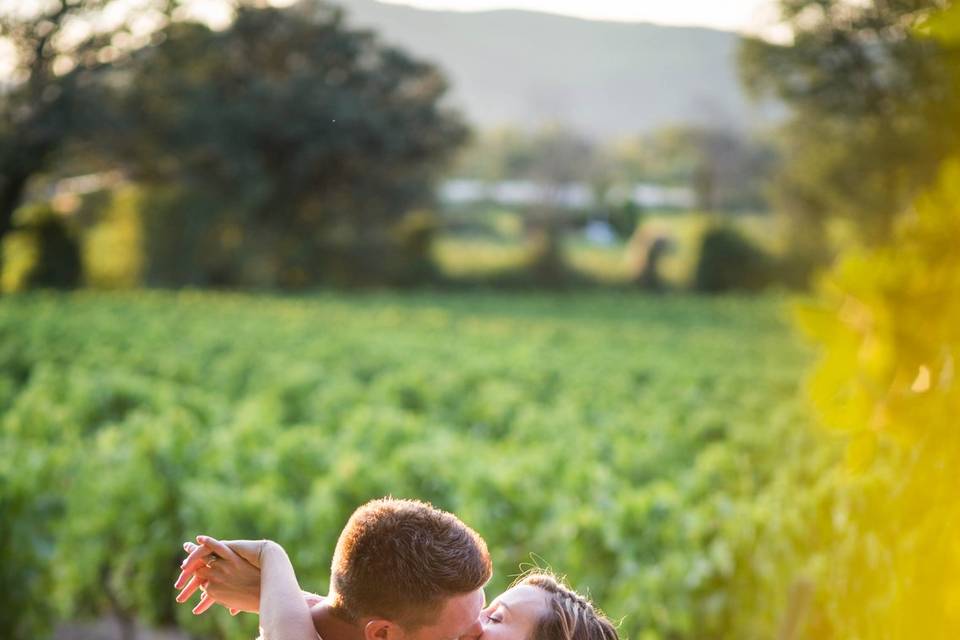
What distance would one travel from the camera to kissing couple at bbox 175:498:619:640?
1.48 m

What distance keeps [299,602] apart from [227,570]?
0.21 meters

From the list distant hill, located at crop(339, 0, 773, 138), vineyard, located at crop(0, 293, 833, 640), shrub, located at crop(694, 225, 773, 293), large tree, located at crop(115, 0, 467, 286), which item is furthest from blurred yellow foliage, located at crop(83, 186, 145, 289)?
vineyard, located at crop(0, 293, 833, 640)

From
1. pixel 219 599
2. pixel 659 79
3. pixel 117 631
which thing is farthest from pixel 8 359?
pixel 659 79

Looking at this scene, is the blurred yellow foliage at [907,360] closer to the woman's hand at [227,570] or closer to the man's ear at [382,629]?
the man's ear at [382,629]

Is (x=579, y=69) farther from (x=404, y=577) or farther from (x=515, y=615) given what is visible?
(x=404, y=577)

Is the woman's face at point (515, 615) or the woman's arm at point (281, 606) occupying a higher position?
the woman's arm at point (281, 606)

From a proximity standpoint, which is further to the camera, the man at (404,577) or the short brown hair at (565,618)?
the short brown hair at (565,618)

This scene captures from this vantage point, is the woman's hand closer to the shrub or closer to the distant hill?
the shrub

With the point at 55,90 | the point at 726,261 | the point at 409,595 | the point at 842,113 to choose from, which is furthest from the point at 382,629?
the point at 726,261

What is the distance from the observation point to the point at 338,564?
1.54 m

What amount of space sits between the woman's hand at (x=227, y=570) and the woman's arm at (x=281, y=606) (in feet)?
0.18

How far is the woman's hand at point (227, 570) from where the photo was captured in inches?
67.1

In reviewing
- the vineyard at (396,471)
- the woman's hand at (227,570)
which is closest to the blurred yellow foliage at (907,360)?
the vineyard at (396,471)

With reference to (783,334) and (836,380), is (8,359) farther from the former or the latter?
(783,334)
